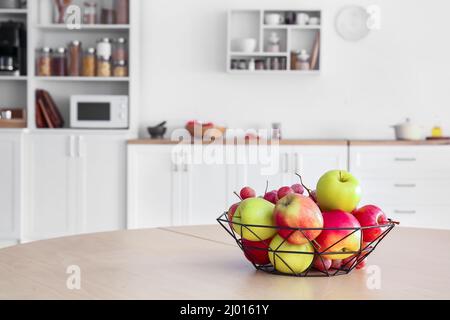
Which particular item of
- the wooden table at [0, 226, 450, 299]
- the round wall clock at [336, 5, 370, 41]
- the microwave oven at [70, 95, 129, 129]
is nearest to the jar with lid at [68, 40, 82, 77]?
the microwave oven at [70, 95, 129, 129]

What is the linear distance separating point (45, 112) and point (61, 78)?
0.85 ft

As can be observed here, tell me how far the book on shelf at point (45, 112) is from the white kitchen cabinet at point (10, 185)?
7.9 inches

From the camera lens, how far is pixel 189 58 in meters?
5.06

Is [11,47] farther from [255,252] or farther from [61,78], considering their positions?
[255,252]

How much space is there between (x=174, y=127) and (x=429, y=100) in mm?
1864

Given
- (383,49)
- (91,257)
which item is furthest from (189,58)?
(91,257)

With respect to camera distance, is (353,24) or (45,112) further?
(353,24)

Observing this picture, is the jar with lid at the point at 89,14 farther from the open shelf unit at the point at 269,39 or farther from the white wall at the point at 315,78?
the open shelf unit at the point at 269,39

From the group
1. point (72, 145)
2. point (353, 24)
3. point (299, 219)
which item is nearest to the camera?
point (299, 219)

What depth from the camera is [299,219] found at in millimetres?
1072

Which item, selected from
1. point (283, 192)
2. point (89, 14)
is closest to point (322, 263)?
point (283, 192)

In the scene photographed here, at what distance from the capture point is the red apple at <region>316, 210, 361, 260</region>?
110cm

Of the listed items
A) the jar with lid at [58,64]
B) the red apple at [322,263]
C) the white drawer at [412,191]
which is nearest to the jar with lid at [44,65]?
the jar with lid at [58,64]

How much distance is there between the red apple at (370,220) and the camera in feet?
3.84
